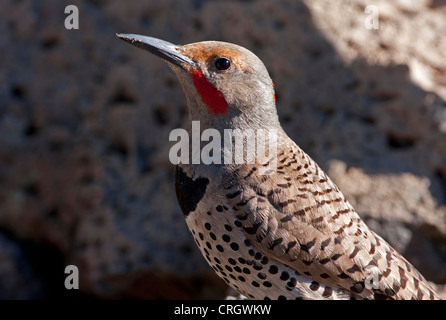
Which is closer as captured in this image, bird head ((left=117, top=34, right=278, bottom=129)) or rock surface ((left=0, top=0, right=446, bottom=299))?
bird head ((left=117, top=34, right=278, bottom=129))

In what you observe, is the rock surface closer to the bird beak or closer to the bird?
the bird

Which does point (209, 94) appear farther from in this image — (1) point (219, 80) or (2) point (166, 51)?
(2) point (166, 51)

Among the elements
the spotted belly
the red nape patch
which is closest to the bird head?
the red nape patch

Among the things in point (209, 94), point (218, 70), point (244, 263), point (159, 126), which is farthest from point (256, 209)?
point (159, 126)

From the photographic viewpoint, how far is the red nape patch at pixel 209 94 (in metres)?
3.11

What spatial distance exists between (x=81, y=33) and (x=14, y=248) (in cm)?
197

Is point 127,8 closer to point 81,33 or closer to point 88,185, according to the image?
point 81,33

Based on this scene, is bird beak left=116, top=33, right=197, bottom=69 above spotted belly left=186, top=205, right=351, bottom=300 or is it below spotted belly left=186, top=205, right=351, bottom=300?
above

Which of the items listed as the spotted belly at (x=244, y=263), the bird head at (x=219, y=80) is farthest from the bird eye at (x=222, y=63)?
the spotted belly at (x=244, y=263)

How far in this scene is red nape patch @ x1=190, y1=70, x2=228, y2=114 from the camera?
311cm

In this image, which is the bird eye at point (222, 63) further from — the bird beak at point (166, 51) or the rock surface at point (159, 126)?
the rock surface at point (159, 126)

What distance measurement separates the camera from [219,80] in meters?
3.10

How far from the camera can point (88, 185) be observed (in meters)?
4.82
